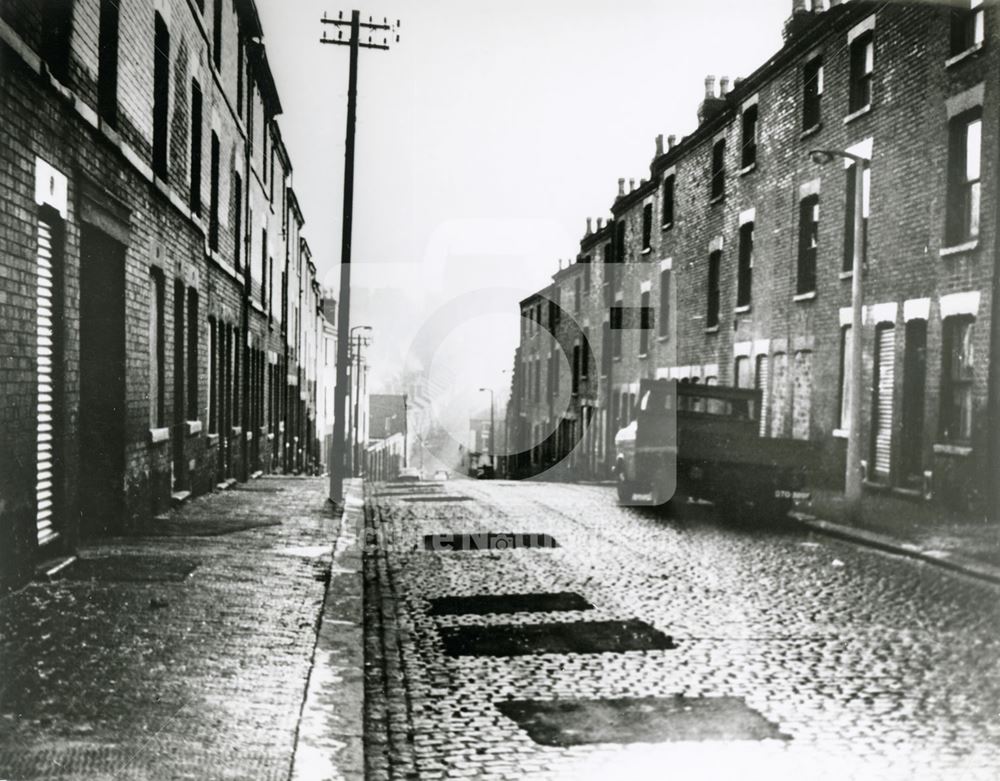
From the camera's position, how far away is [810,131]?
19766mm

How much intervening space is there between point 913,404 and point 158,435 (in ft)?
36.7

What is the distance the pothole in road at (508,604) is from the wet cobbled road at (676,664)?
3 centimetres

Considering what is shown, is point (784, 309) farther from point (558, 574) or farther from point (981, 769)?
point (981, 769)

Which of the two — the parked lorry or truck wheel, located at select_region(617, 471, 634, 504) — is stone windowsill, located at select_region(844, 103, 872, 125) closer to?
the parked lorry

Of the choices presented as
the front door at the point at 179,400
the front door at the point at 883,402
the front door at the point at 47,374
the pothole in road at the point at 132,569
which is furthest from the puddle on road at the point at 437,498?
the front door at the point at 47,374

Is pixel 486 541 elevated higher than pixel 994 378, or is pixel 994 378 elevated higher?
pixel 994 378

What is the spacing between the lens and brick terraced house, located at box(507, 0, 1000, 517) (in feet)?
48.9

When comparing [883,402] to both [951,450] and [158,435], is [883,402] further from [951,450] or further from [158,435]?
[158,435]

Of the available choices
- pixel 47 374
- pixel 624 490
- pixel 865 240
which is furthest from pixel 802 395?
pixel 47 374

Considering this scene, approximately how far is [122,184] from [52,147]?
103 inches

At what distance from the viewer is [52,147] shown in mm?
8367

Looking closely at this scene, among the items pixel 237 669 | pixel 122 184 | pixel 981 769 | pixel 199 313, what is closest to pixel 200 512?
Result: pixel 199 313

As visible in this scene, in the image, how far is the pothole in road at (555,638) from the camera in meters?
6.74

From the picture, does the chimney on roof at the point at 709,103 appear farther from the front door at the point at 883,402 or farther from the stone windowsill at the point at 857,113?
the front door at the point at 883,402
